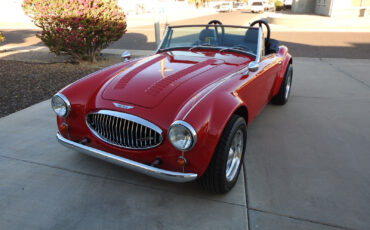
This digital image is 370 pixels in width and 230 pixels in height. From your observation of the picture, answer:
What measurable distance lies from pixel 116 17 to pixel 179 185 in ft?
22.0

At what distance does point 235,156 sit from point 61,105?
1.78 meters

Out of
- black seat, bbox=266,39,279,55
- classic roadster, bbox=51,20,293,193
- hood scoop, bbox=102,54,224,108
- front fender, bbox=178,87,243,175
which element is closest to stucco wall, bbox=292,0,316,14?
black seat, bbox=266,39,279,55

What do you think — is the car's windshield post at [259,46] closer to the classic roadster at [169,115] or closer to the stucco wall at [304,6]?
the classic roadster at [169,115]

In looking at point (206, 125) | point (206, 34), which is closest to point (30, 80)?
point (206, 34)

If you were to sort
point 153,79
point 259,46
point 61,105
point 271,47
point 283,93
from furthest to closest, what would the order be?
point 271,47 < point 283,93 < point 259,46 < point 153,79 < point 61,105

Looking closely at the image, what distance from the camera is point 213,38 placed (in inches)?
158

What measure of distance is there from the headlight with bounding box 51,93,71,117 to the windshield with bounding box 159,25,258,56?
1894 mm

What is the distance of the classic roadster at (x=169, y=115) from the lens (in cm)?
227

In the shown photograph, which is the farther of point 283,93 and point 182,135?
point 283,93

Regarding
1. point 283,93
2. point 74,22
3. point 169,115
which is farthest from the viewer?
point 74,22

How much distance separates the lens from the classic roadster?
2270mm

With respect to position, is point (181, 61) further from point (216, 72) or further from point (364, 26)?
point (364, 26)

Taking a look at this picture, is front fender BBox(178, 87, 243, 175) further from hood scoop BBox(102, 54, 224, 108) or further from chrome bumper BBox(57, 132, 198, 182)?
hood scoop BBox(102, 54, 224, 108)

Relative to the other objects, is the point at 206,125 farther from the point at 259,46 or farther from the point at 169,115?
the point at 259,46
